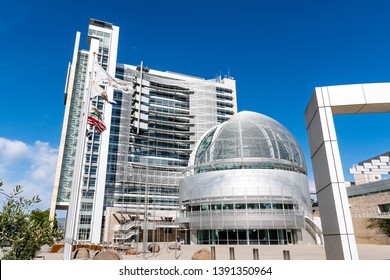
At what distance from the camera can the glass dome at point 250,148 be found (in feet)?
137

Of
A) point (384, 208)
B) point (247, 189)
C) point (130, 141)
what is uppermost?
point (130, 141)

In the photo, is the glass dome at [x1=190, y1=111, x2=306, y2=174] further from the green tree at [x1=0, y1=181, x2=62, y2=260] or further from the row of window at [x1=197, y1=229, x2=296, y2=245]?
the green tree at [x1=0, y1=181, x2=62, y2=260]

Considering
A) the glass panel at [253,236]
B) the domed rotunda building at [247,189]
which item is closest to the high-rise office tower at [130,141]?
the domed rotunda building at [247,189]

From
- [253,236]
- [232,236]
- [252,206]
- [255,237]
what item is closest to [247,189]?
[252,206]

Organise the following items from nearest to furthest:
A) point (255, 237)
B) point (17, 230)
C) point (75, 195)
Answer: point (17, 230), point (75, 195), point (255, 237)

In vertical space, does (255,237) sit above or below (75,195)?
below

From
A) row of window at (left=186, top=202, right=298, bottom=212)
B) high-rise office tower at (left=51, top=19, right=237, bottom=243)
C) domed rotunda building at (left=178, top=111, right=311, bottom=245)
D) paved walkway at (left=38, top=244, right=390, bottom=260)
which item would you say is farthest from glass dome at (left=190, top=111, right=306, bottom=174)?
paved walkway at (left=38, top=244, right=390, bottom=260)

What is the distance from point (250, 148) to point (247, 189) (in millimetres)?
7678

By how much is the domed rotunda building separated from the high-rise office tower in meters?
13.2

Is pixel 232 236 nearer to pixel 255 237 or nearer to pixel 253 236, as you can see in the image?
pixel 253 236

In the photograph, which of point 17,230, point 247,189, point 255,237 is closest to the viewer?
point 17,230

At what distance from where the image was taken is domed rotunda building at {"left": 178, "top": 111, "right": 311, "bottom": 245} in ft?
119

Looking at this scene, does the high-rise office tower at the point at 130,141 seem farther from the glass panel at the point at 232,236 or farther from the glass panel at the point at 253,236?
the glass panel at the point at 253,236

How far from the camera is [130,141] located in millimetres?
68062
